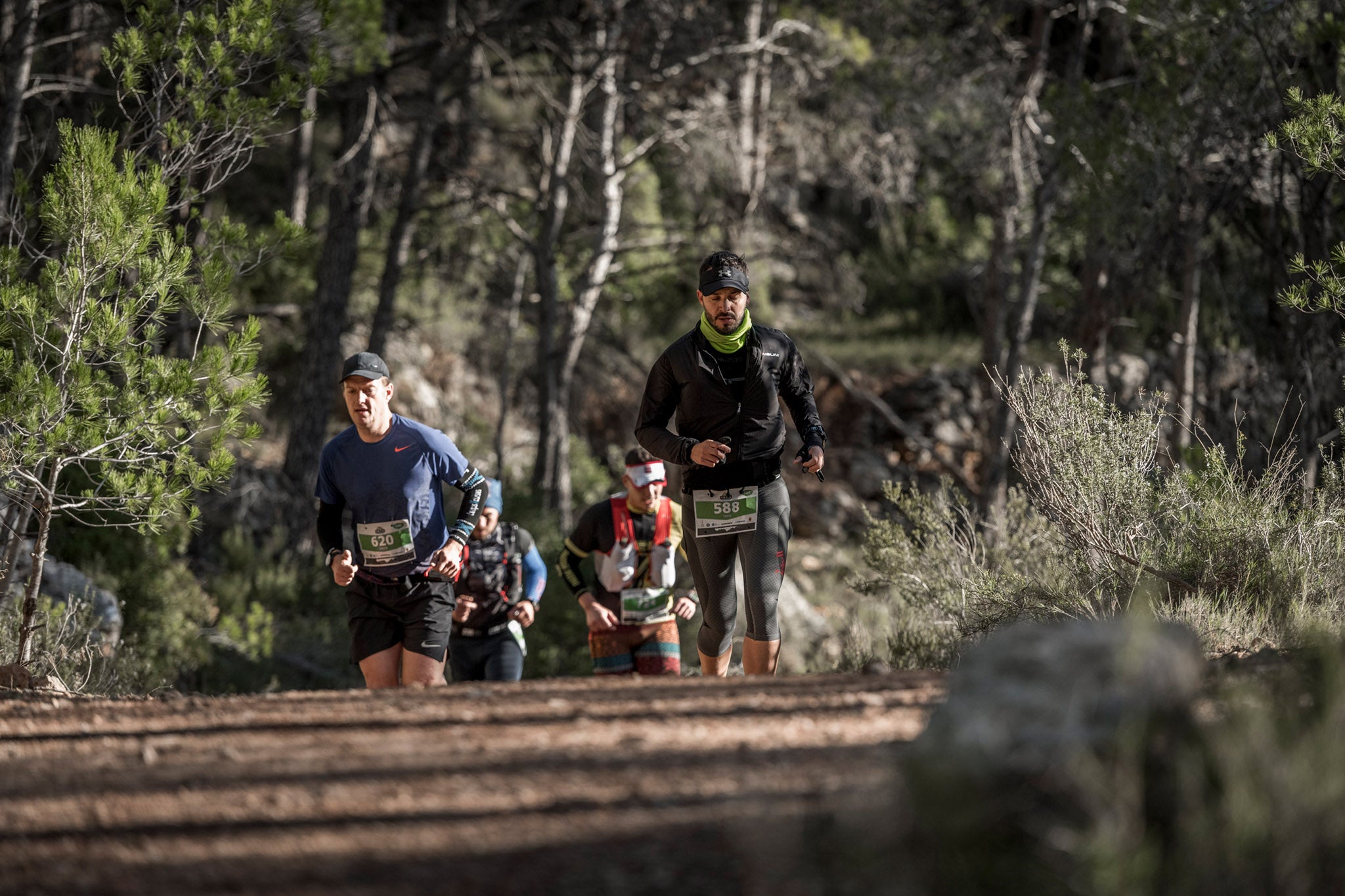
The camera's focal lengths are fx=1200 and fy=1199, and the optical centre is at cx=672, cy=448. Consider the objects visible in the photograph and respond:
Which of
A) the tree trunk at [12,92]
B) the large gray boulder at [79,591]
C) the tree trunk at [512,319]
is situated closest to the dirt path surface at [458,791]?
the large gray boulder at [79,591]

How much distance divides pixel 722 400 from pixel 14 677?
11.6ft

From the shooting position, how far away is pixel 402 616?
5727 mm

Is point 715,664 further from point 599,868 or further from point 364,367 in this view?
point 599,868

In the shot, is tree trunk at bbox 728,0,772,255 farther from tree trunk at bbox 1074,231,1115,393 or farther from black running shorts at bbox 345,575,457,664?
black running shorts at bbox 345,575,457,664

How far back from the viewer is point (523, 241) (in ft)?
47.5

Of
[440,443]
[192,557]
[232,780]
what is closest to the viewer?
[232,780]

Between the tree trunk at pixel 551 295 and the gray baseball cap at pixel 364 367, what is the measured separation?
8.99 meters

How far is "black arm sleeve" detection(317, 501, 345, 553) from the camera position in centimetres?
567

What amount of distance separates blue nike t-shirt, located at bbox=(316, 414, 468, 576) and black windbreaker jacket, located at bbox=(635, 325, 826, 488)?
1.03 m

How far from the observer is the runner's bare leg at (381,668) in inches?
226

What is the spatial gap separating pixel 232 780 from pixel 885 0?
14228mm

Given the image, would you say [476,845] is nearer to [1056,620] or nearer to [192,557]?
[1056,620]

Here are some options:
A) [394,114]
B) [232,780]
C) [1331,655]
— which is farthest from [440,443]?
[394,114]

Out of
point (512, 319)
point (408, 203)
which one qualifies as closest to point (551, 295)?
point (408, 203)
